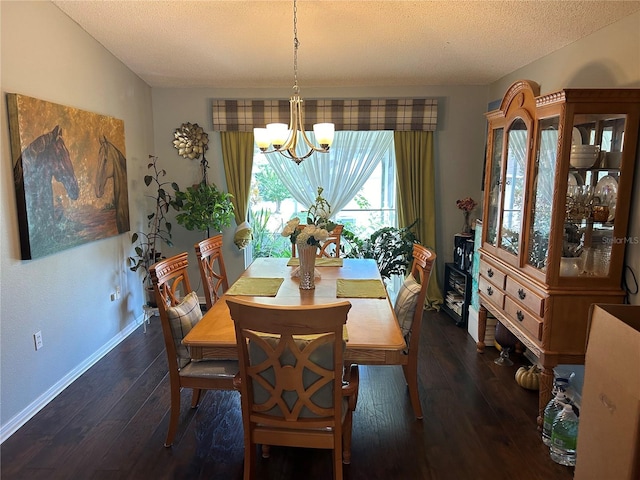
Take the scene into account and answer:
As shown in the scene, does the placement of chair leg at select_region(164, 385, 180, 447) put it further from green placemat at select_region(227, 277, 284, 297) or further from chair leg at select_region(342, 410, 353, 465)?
chair leg at select_region(342, 410, 353, 465)

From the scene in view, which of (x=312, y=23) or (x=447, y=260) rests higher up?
(x=312, y=23)

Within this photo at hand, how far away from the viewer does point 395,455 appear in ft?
7.11

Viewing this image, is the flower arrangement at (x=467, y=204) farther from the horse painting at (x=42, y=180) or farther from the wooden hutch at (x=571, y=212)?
the horse painting at (x=42, y=180)

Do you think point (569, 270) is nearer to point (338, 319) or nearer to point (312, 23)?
point (338, 319)

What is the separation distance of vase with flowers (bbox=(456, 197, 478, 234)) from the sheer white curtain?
3.11 ft

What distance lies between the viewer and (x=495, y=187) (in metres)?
3.14

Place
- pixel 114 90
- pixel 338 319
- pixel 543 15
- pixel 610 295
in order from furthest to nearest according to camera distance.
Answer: pixel 114 90
pixel 543 15
pixel 610 295
pixel 338 319

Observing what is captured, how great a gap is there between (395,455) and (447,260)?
272 cm

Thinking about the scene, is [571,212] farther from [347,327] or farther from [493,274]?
[347,327]

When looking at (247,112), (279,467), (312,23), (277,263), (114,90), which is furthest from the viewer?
(247,112)

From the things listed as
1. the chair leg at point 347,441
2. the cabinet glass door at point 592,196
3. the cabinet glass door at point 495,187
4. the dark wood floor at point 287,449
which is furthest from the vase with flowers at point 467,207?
the chair leg at point 347,441

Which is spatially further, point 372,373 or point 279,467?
point 372,373

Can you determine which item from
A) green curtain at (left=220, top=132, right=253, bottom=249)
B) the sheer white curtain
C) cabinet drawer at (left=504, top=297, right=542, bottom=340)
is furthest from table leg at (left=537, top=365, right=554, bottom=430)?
green curtain at (left=220, top=132, right=253, bottom=249)

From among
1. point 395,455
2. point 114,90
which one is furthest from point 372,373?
point 114,90
